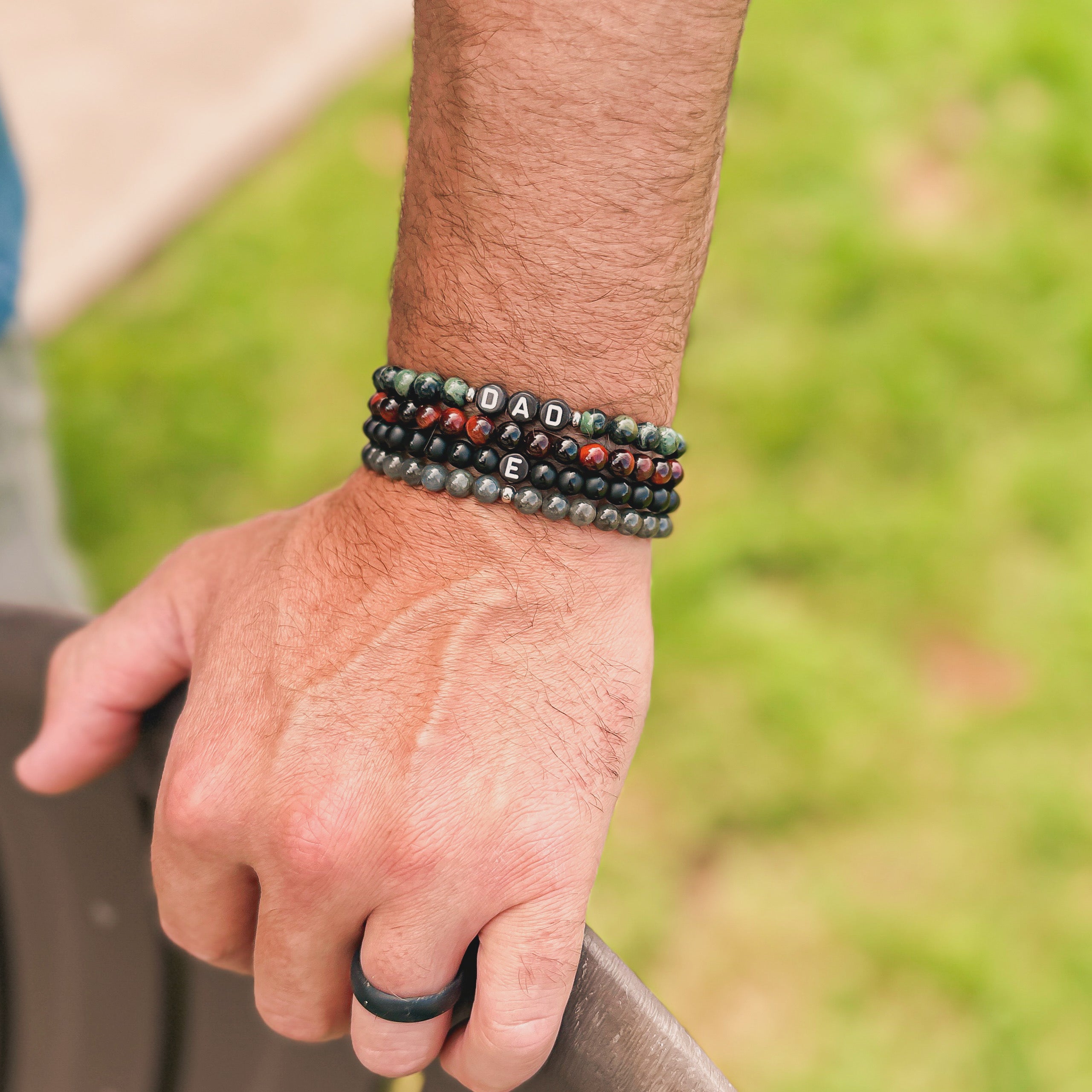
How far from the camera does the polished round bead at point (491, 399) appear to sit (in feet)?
3.22

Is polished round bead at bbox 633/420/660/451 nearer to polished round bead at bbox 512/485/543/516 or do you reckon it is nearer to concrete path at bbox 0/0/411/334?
polished round bead at bbox 512/485/543/516

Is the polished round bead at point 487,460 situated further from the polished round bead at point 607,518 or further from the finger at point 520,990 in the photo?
the finger at point 520,990

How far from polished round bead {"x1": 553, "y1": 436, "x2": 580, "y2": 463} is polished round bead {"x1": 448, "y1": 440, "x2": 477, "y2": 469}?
8 centimetres

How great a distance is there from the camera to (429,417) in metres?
1.00

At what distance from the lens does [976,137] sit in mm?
3369

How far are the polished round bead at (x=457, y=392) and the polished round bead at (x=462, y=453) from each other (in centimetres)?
4

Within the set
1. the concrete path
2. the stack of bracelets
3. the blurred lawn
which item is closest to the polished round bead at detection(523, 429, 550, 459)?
the stack of bracelets

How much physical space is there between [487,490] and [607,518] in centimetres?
12

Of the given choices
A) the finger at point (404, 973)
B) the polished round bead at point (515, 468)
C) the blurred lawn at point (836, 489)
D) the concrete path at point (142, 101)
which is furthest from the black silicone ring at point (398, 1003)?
the concrete path at point (142, 101)

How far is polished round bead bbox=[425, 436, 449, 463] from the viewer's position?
998 mm

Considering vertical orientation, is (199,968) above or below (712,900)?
above

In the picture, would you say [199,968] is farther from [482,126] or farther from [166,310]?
[166,310]

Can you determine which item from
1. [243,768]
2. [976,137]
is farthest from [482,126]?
[976,137]

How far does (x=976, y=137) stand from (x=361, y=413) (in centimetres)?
216
